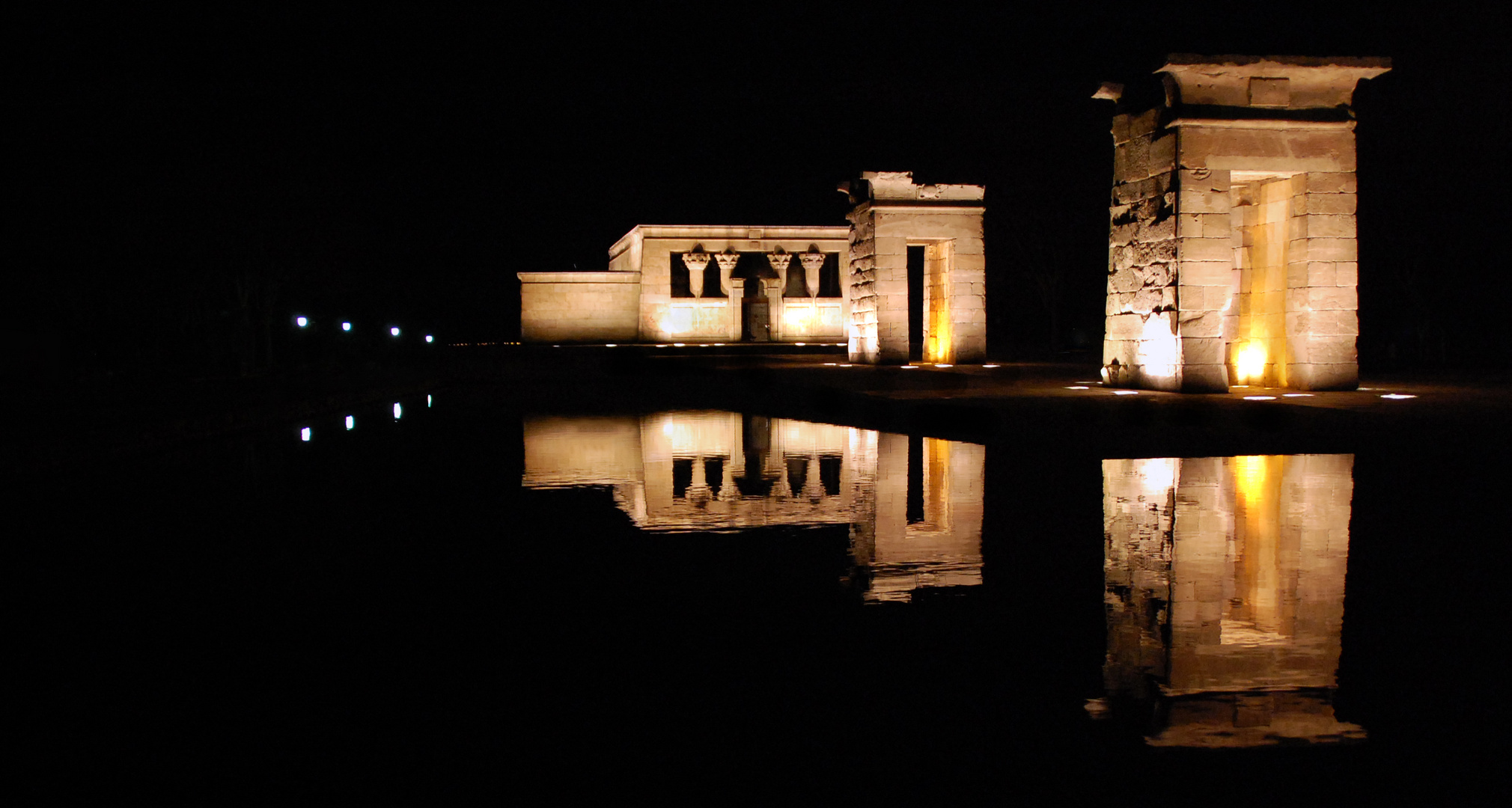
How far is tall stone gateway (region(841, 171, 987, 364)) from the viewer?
22.7m

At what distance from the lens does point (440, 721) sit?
345 cm

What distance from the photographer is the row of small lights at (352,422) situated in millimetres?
12781

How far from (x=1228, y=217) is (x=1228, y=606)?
11.1m

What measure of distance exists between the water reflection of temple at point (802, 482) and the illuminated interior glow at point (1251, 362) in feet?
22.7

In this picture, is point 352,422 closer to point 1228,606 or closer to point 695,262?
point 1228,606

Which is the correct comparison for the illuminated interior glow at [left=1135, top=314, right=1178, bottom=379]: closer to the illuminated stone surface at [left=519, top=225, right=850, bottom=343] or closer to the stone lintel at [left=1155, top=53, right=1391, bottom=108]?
the stone lintel at [left=1155, top=53, right=1391, bottom=108]

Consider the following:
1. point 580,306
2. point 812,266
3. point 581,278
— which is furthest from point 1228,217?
point 580,306

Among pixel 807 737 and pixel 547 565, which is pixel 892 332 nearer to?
pixel 547 565

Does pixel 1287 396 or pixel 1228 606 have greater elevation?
pixel 1287 396

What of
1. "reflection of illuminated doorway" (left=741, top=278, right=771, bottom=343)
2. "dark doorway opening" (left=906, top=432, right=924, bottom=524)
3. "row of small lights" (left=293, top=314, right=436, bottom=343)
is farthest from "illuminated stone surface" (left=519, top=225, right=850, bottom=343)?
"dark doorway opening" (left=906, top=432, right=924, bottom=524)

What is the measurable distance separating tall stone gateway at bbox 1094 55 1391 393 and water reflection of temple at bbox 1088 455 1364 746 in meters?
6.68

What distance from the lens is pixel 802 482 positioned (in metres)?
8.80

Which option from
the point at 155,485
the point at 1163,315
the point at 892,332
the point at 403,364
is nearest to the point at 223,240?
the point at 403,364

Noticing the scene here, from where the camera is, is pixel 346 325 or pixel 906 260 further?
pixel 346 325
